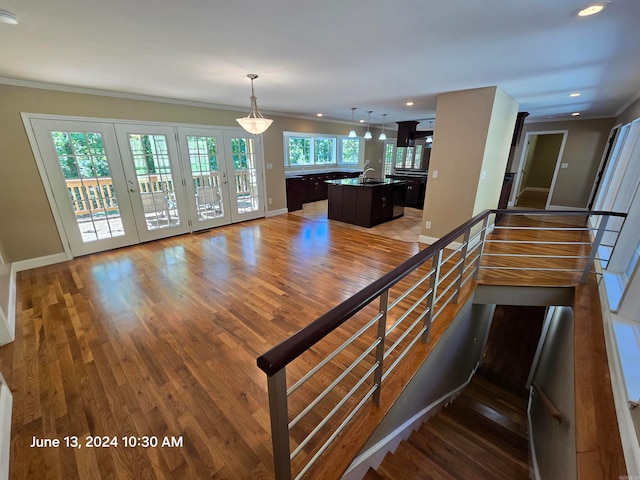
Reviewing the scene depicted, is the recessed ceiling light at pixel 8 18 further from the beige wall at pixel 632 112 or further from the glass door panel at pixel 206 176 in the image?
the beige wall at pixel 632 112

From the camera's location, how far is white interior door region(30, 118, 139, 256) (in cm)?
351

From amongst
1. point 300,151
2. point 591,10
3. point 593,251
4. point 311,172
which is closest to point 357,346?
point 593,251

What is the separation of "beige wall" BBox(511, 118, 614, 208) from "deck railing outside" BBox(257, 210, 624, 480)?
11.9ft

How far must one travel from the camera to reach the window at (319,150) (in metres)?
7.75

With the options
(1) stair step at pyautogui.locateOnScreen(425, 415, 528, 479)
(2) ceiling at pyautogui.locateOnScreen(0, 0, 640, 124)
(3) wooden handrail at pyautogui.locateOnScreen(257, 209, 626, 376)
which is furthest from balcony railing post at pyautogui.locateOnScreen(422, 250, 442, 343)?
(2) ceiling at pyautogui.locateOnScreen(0, 0, 640, 124)

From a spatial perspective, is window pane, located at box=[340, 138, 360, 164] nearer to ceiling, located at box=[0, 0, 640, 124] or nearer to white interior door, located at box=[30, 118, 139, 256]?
ceiling, located at box=[0, 0, 640, 124]

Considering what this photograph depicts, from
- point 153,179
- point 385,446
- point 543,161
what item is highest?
point 543,161

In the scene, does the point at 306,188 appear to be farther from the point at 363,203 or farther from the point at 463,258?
the point at 463,258

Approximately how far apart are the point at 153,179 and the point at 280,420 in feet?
15.7

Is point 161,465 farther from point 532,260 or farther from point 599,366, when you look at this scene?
point 532,260

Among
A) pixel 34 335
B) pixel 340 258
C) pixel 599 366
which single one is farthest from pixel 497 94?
pixel 34 335

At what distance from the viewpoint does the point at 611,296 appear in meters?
2.21

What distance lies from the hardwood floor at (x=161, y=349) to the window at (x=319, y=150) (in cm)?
459

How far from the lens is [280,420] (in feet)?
2.61
